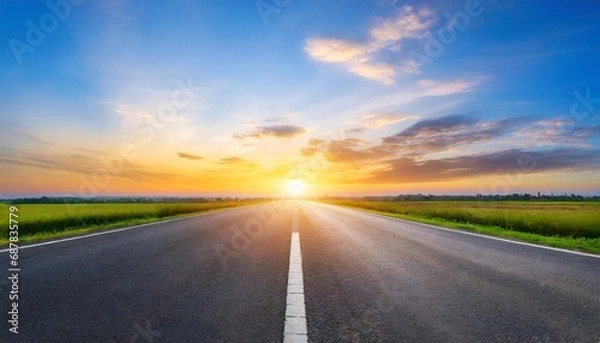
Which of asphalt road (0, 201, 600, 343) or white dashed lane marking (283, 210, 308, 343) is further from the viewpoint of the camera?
asphalt road (0, 201, 600, 343)

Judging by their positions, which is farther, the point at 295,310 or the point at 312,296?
the point at 312,296

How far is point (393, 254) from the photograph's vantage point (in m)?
7.04

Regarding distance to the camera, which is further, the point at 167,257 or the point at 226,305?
the point at 167,257

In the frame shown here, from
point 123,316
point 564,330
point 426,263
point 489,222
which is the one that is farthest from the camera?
point 489,222

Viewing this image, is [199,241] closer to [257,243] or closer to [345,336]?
[257,243]

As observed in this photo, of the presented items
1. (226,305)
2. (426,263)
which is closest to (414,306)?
(226,305)

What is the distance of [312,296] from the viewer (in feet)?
13.1

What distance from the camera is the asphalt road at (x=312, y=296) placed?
9.65 feet

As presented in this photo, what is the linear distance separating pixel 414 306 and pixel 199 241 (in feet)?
21.1

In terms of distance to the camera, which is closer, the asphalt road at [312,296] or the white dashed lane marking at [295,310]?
the white dashed lane marking at [295,310]

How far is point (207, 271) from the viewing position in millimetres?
5352

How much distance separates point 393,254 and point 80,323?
5.43 metres

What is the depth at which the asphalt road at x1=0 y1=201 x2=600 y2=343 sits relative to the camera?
9.65ft

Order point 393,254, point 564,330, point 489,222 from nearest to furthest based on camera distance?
point 564,330 < point 393,254 < point 489,222
